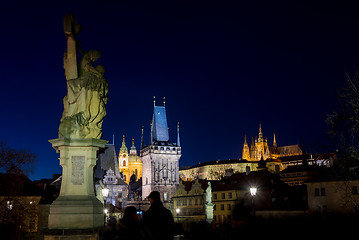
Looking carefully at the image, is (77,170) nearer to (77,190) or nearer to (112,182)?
(77,190)

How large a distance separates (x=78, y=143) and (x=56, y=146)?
0.61 m

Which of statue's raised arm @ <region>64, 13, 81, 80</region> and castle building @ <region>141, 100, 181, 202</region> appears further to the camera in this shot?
castle building @ <region>141, 100, 181, 202</region>

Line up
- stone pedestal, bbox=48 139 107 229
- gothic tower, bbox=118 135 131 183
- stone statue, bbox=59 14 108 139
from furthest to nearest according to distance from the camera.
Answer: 1. gothic tower, bbox=118 135 131 183
2. stone statue, bbox=59 14 108 139
3. stone pedestal, bbox=48 139 107 229

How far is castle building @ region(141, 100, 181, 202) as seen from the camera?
356ft

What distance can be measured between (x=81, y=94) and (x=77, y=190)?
8.73ft

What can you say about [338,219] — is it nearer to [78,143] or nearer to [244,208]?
[244,208]

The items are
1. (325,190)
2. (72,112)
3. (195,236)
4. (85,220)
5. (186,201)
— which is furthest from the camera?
(186,201)

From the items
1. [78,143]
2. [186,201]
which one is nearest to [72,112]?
[78,143]

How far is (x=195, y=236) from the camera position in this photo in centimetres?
638

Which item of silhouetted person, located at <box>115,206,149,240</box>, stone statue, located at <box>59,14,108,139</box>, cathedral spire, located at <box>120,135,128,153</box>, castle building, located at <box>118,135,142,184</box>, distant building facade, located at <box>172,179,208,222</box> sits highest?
cathedral spire, located at <box>120,135,128,153</box>

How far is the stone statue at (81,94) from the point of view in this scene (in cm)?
1086

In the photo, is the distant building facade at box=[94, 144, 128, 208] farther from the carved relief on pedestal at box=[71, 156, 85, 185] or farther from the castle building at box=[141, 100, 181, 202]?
the carved relief on pedestal at box=[71, 156, 85, 185]

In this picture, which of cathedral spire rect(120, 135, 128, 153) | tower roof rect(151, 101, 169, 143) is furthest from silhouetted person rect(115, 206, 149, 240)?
cathedral spire rect(120, 135, 128, 153)

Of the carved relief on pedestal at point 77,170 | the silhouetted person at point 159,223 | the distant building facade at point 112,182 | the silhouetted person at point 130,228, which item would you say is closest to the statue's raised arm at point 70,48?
the carved relief on pedestal at point 77,170
